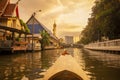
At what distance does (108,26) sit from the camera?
143ft

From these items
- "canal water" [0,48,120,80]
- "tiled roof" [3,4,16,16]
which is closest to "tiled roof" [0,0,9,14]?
"tiled roof" [3,4,16,16]

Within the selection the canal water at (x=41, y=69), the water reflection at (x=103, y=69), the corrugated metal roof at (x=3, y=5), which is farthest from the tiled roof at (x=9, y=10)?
the water reflection at (x=103, y=69)

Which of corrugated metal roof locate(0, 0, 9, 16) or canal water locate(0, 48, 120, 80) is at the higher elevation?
corrugated metal roof locate(0, 0, 9, 16)

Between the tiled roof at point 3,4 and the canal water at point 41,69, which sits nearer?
the canal water at point 41,69

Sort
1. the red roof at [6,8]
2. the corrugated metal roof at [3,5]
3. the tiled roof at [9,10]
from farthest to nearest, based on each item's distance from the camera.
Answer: the tiled roof at [9,10] → the red roof at [6,8] → the corrugated metal roof at [3,5]

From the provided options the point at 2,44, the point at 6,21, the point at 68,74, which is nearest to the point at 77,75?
the point at 68,74

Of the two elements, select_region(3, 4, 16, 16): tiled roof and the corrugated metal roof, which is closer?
the corrugated metal roof

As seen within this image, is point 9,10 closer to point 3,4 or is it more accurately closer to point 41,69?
point 3,4

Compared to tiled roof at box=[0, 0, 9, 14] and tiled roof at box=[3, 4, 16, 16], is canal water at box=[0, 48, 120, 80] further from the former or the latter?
tiled roof at box=[3, 4, 16, 16]

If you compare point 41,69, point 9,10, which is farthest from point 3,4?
point 41,69

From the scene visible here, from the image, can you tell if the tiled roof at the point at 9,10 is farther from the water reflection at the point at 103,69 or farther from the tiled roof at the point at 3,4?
the water reflection at the point at 103,69

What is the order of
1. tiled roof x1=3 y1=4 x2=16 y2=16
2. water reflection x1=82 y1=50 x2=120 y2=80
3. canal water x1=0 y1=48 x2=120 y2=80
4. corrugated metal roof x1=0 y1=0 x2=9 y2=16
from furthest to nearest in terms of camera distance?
tiled roof x1=3 y1=4 x2=16 y2=16
corrugated metal roof x1=0 y1=0 x2=9 y2=16
canal water x1=0 y1=48 x2=120 y2=80
water reflection x1=82 y1=50 x2=120 y2=80

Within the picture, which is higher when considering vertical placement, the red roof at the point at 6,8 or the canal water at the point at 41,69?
the red roof at the point at 6,8

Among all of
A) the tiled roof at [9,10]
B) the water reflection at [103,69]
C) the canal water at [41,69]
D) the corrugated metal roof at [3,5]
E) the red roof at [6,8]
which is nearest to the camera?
the water reflection at [103,69]
